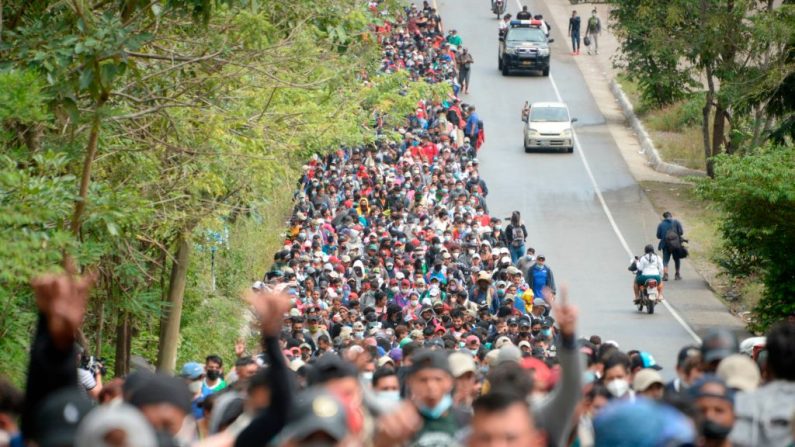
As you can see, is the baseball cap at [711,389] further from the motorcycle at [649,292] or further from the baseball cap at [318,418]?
the motorcycle at [649,292]

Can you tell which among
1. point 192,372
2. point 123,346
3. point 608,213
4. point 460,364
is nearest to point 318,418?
point 460,364

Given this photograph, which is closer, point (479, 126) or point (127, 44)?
point (127, 44)

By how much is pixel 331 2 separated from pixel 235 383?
9303 millimetres

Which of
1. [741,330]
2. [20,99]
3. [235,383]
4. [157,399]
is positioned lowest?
[741,330]

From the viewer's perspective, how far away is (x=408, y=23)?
52.8m

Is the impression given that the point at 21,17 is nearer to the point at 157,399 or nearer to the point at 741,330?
the point at 157,399

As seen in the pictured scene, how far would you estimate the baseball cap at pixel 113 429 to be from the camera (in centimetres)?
553

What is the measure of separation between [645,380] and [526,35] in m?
45.5

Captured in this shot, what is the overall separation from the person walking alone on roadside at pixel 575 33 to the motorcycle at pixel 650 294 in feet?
93.0

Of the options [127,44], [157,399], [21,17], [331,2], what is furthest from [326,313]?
[157,399]

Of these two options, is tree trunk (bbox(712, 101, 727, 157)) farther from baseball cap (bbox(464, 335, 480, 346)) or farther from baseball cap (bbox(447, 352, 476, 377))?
baseball cap (bbox(447, 352, 476, 377))

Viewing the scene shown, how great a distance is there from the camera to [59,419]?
624 centimetres

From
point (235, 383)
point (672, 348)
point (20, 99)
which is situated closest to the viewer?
point (235, 383)

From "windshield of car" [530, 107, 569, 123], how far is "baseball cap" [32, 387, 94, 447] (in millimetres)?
38760
